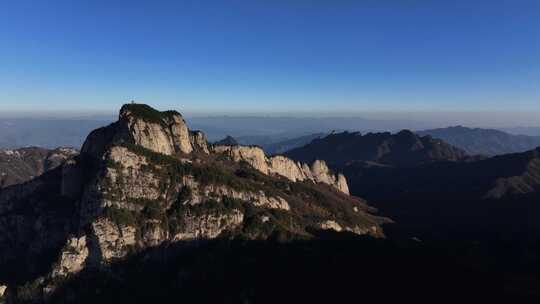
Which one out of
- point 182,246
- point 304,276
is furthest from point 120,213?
point 304,276

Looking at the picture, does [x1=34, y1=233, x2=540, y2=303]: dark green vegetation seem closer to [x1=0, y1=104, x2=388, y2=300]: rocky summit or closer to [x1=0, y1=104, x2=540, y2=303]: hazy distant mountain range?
[x1=0, y1=104, x2=540, y2=303]: hazy distant mountain range

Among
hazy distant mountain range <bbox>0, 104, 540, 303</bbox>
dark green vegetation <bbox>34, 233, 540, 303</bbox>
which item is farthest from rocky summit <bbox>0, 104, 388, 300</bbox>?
dark green vegetation <bbox>34, 233, 540, 303</bbox>

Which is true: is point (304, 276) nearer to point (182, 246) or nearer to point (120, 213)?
point (182, 246)

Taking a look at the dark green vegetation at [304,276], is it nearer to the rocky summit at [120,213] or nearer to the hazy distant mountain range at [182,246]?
the hazy distant mountain range at [182,246]

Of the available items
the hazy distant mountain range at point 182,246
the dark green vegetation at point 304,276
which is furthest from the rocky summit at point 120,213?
the dark green vegetation at point 304,276

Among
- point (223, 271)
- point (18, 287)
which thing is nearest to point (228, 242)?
point (223, 271)
